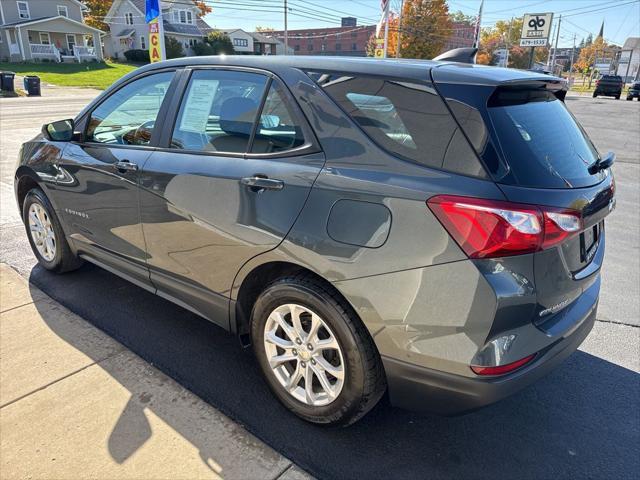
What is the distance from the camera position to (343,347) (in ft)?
7.19

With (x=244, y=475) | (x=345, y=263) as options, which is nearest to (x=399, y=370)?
(x=345, y=263)

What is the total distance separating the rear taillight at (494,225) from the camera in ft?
5.94

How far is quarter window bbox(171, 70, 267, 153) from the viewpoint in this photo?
258 centimetres

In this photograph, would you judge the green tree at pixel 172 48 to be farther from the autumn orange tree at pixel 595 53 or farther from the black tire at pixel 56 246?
the autumn orange tree at pixel 595 53

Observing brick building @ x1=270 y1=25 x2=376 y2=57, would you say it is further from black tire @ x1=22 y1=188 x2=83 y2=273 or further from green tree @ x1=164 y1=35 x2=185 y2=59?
black tire @ x1=22 y1=188 x2=83 y2=273

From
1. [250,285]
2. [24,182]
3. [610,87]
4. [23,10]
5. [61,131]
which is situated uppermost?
[23,10]

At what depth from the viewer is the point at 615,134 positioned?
51.1 ft

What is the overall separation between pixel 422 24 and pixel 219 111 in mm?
55649

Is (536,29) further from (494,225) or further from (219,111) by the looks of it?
(494,225)

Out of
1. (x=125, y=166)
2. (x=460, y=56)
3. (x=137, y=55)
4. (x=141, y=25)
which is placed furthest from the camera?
(x=141, y=25)

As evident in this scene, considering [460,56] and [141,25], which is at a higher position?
[141,25]

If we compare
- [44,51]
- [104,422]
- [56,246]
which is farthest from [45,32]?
[104,422]

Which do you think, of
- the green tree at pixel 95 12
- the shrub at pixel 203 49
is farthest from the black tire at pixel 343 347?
the green tree at pixel 95 12

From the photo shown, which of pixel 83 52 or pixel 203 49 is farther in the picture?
pixel 203 49
